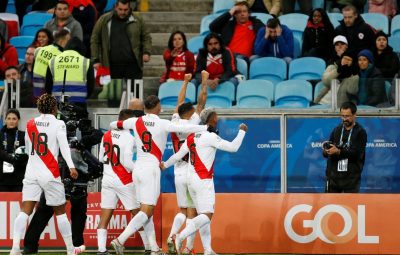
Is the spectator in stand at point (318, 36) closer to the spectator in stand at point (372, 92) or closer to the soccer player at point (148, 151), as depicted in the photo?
the spectator in stand at point (372, 92)

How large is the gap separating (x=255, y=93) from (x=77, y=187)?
4.11m

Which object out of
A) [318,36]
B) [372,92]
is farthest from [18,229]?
[318,36]

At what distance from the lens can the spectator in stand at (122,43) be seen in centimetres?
2353

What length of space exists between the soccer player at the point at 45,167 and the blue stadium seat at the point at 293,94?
4.61 m

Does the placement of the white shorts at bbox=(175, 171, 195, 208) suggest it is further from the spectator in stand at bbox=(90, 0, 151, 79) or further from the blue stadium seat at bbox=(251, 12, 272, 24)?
the blue stadium seat at bbox=(251, 12, 272, 24)

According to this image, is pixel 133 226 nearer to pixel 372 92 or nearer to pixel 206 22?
pixel 372 92

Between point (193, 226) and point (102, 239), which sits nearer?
point (193, 226)

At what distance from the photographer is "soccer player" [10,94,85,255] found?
1842 cm

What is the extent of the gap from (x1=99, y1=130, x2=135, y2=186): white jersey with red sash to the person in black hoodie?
183 centimetres

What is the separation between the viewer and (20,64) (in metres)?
24.1

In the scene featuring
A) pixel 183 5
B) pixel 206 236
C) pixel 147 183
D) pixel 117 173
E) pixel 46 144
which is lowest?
pixel 206 236

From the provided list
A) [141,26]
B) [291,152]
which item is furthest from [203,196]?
[141,26]

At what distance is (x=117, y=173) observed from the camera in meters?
19.0

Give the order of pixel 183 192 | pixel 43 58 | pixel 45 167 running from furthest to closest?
pixel 43 58, pixel 183 192, pixel 45 167
